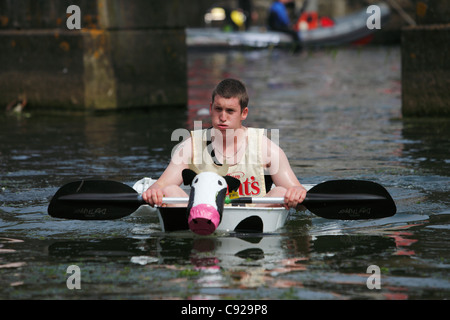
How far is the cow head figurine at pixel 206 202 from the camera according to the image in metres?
5.91

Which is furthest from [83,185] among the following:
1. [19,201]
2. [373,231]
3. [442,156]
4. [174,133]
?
[174,133]

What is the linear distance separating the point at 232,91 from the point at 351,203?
1069mm

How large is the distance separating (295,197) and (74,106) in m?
8.00

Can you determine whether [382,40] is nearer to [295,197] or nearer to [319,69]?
[319,69]

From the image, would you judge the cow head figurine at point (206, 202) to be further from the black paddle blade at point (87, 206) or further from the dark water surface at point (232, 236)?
the black paddle blade at point (87, 206)

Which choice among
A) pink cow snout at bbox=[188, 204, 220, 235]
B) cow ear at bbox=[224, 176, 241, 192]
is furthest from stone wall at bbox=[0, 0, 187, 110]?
pink cow snout at bbox=[188, 204, 220, 235]

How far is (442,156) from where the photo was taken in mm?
9648

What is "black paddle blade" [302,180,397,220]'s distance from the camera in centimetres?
650

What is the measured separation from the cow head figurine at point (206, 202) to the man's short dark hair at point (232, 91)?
62cm

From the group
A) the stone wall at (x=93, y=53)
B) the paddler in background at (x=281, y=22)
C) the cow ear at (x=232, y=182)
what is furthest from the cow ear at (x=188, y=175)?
the paddler in background at (x=281, y=22)

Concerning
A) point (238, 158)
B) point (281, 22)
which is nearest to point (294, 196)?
point (238, 158)

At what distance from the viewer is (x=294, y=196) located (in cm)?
634

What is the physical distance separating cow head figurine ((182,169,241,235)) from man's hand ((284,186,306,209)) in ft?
1.36

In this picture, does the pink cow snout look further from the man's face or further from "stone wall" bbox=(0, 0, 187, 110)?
"stone wall" bbox=(0, 0, 187, 110)
